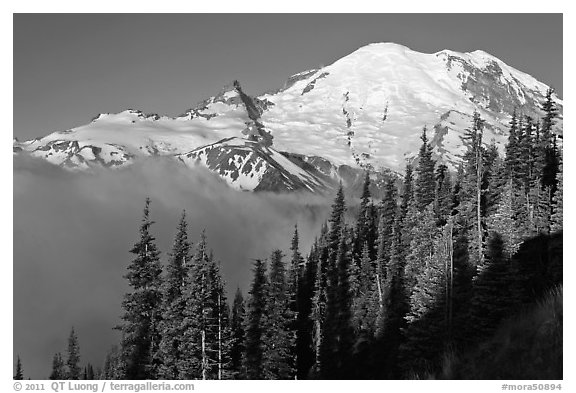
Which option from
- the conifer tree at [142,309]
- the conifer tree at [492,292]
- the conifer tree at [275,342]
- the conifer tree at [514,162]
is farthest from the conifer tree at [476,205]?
the conifer tree at [142,309]

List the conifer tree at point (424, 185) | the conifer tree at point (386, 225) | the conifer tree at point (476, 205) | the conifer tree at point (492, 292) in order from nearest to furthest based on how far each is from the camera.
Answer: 1. the conifer tree at point (492, 292)
2. the conifer tree at point (476, 205)
3. the conifer tree at point (386, 225)
4. the conifer tree at point (424, 185)

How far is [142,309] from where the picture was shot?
35.6 metres

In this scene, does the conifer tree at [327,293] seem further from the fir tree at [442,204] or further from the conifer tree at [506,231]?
the conifer tree at [506,231]

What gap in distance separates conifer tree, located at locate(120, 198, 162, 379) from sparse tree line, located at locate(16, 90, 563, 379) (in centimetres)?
7

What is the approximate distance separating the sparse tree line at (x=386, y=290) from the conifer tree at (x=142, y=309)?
68 mm

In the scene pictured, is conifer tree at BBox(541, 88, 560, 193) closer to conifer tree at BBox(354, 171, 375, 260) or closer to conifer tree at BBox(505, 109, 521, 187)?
conifer tree at BBox(505, 109, 521, 187)

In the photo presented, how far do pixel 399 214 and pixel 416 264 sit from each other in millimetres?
17063

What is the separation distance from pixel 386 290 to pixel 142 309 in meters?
27.7

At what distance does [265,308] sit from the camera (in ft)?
156

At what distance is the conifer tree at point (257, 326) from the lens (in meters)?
45.9

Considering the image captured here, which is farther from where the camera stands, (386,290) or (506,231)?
(386,290)

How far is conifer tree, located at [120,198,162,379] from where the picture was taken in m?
35.2

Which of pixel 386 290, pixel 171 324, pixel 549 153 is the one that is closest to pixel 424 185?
pixel 549 153

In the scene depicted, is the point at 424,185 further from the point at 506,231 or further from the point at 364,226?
the point at 506,231
